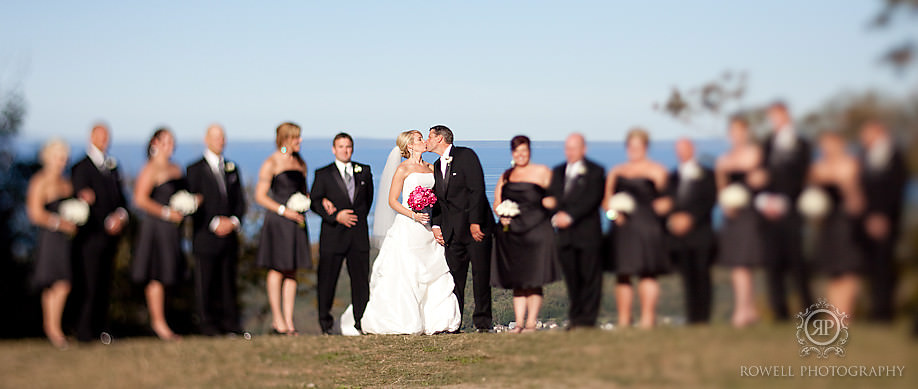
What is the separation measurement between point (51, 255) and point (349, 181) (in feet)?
13.3

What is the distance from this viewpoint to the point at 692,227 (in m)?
12.4

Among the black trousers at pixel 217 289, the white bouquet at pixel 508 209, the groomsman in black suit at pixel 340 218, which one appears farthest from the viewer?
the groomsman in black suit at pixel 340 218

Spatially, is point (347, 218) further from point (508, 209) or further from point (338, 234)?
point (508, 209)

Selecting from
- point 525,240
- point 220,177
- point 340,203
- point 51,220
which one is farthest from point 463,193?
point 51,220

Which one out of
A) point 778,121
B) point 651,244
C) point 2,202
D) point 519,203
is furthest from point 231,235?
point 778,121

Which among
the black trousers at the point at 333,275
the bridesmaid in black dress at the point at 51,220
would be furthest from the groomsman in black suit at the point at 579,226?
the bridesmaid in black dress at the point at 51,220

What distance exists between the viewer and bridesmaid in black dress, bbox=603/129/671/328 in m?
12.6

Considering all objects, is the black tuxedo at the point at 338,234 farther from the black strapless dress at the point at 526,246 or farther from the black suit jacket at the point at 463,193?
the black strapless dress at the point at 526,246

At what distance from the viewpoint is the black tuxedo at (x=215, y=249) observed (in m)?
13.3

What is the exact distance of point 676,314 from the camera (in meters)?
12.7

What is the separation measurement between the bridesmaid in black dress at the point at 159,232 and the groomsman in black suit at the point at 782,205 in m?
7.39

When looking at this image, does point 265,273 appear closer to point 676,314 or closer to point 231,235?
point 231,235

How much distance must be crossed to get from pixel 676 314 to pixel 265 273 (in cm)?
567

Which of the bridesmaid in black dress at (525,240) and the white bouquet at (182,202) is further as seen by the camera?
the bridesmaid in black dress at (525,240)
